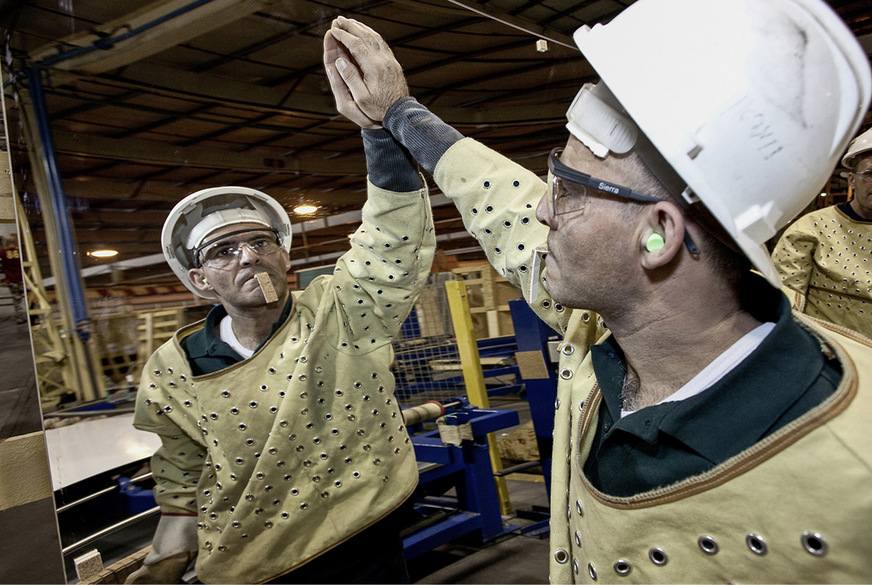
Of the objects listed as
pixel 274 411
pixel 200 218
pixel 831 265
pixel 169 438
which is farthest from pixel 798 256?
pixel 169 438

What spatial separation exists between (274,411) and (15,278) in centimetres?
75

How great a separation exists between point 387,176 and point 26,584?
136 centimetres

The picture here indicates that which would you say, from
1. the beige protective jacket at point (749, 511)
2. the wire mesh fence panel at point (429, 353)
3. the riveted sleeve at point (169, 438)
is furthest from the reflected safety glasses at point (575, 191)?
the wire mesh fence panel at point (429, 353)

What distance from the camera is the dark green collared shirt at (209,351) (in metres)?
1.82

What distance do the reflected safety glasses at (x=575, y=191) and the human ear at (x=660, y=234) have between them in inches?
0.8

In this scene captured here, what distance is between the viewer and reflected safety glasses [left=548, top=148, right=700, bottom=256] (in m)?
0.91

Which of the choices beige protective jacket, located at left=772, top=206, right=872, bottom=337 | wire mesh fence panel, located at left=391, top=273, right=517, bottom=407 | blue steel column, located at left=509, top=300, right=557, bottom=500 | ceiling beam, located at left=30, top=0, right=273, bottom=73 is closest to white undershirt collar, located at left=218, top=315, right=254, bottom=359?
ceiling beam, located at left=30, top=0, right=273, bottom=73

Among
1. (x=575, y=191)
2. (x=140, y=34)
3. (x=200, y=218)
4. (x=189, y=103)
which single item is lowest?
(x=575, y=191)

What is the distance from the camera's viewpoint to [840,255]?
3.00 metres

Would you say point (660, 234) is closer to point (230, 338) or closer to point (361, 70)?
point (361, 70)

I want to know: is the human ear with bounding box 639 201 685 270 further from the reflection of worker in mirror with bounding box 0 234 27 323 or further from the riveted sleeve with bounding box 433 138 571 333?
the reflection of worker in mirror with bounding box 0 234 27 323

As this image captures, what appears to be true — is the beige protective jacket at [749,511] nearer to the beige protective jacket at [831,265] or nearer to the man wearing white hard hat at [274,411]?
the man wearing white hard hat at [274,411]

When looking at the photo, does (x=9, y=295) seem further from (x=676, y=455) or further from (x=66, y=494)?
(x=676, y=455)

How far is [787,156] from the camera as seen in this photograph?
Answer: 790 millimetres
